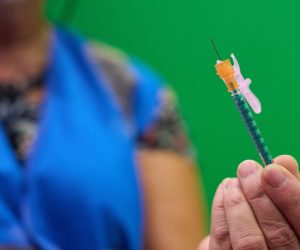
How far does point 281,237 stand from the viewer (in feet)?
1.47

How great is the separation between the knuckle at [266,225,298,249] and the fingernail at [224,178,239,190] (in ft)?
0.14

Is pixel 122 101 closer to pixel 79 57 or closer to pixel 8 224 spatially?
pixel 79 57

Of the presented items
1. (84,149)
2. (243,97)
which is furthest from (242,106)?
(84,149)

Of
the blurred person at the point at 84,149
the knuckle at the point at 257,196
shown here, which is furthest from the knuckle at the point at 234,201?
the blurred person at the point at 84,149

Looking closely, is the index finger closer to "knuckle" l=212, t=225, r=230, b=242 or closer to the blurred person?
"knuckle" l=212, t=225, r=230, b=242

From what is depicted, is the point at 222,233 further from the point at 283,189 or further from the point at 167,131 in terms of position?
the point at 167,131

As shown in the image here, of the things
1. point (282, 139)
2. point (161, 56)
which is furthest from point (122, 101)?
point (282, 139)

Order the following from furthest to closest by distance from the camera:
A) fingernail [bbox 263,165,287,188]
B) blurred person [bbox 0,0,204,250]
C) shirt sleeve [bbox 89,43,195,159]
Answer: shirt sleeve [bbox 89,43,195,159]
blurred person [bbox 0,0,204,250]
fingernail [bbox 263,165,287,188]

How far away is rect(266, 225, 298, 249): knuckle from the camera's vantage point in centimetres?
45

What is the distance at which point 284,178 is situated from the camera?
42 centimetres

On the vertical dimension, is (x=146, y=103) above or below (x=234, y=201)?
above

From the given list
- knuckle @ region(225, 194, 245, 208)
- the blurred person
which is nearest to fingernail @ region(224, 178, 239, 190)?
knuckle @ region(225, 194, 245, 208)

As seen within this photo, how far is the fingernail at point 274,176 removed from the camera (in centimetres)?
42

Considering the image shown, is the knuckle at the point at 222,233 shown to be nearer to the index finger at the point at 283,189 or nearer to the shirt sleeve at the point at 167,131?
the index finger at the point at 283,189
